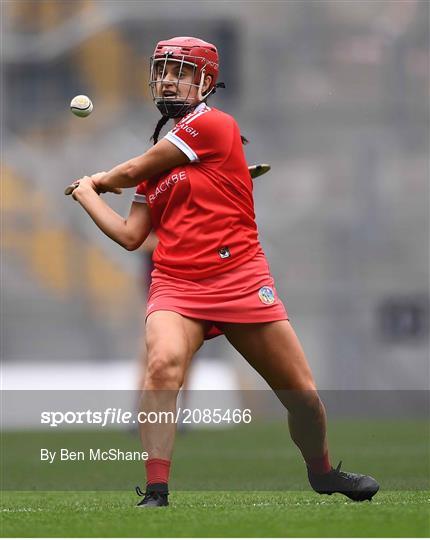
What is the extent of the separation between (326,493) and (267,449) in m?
4.17

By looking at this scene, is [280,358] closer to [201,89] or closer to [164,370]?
[164,370]

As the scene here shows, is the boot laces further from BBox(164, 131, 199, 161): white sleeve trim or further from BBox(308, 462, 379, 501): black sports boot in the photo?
BBox(164, 131, 199, 161): white sleeve trim

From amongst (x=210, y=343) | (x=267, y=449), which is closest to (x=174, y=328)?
(x=267, y=449)

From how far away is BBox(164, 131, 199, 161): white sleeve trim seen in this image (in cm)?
543

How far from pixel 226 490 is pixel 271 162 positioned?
36.3ft

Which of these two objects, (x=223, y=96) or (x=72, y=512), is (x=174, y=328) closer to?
(x=72, y=512)

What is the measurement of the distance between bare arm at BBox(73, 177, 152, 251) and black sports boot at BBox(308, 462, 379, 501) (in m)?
1.18

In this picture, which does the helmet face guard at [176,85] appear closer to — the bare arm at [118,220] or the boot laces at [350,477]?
the bare arm at [118,220]

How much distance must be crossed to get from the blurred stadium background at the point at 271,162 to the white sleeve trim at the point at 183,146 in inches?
386

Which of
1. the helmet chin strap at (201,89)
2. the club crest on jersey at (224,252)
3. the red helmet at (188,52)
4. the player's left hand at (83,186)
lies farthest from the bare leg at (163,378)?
the red helmet at (188,52)

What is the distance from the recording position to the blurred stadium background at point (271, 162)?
16.7m

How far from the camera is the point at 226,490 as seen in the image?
273 inches

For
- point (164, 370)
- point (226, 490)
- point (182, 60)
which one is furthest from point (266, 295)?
point (226, 490)

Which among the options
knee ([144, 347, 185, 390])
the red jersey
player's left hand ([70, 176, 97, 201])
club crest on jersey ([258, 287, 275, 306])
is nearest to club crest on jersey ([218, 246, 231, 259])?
the red jersey
